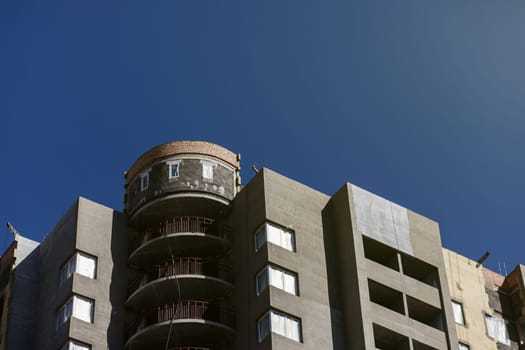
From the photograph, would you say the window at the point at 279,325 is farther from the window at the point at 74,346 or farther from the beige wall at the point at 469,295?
the beige wall at the point at 469,295

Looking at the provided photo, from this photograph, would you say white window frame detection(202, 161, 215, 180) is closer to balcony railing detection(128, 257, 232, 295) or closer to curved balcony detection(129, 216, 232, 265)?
curved balcony detection(129, 216, 232, 265)

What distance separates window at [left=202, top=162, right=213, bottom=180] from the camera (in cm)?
8662

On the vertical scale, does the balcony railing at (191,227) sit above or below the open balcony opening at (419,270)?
above

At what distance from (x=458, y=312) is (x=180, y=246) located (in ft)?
70.2

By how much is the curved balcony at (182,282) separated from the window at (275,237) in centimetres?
346

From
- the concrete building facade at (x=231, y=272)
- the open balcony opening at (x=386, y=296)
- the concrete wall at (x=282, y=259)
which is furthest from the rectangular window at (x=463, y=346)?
the concrete wall at (x=282, y=259)

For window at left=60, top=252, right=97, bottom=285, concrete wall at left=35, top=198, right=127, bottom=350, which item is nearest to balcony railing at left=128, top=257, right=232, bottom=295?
concrete wall at left=35, top=198, right=127, bottom=350

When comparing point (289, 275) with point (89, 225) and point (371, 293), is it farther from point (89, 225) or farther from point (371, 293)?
point (89, 225)

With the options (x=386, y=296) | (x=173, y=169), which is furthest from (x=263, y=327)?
(x=173, y=169)

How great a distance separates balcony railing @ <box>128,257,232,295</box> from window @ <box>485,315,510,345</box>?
21357mm

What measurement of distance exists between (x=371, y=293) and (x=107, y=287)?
18.4m

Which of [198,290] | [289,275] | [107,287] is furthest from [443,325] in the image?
[107,287]

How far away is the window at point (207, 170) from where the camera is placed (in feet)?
284

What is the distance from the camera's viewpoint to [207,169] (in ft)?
Result: 286
